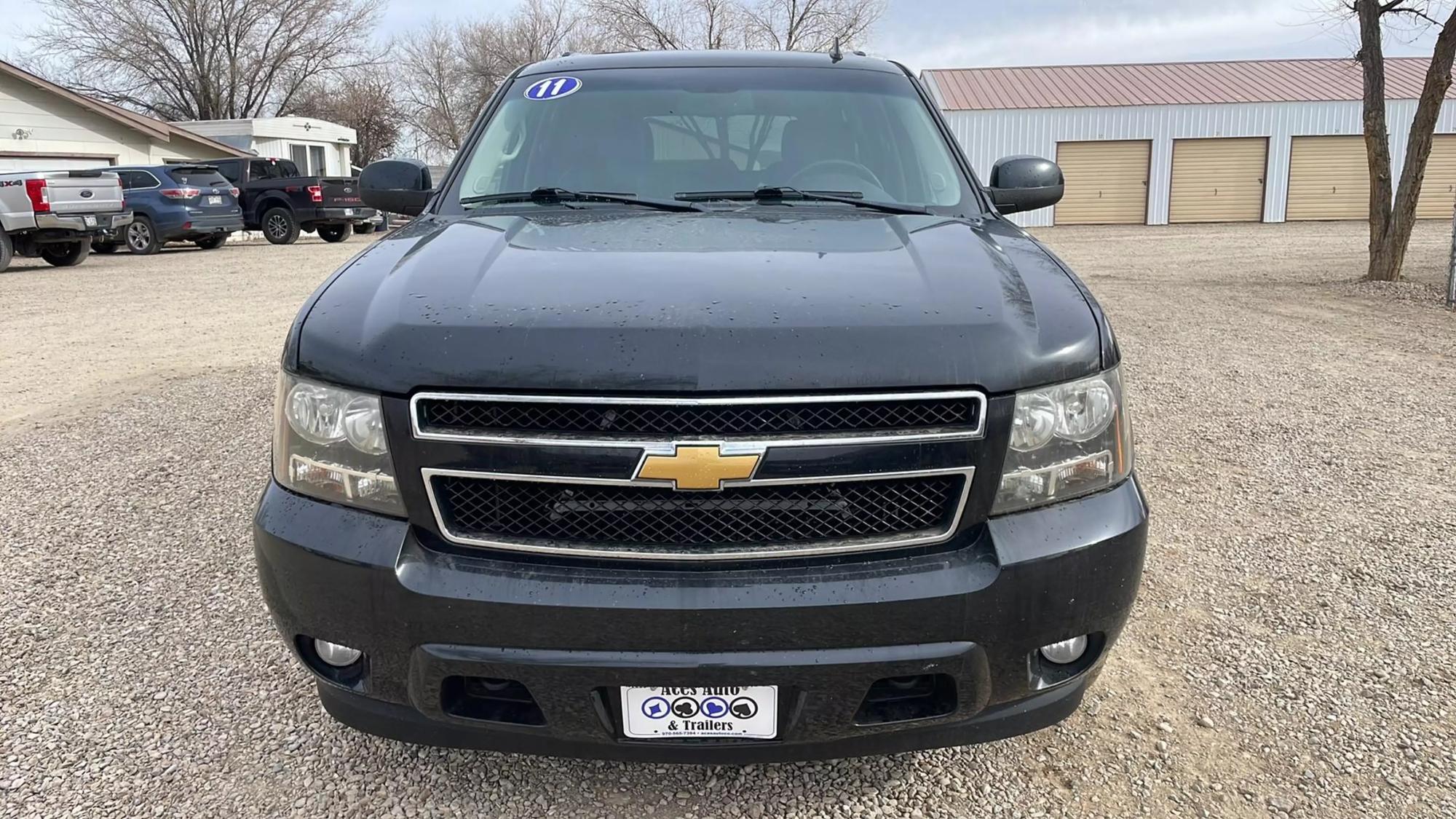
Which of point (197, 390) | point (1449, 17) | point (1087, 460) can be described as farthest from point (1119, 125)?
point (1087, 460)

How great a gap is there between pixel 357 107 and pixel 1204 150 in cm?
3607

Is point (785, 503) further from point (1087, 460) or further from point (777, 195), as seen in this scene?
point (777, 195)

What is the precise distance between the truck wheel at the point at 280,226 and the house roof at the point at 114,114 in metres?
6.40

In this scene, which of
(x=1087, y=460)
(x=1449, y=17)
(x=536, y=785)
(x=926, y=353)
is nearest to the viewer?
(x=926, y=353)

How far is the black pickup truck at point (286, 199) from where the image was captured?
2050 cm

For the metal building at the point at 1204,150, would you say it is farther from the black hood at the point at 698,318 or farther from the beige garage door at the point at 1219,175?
the black hood at the point at 698,318

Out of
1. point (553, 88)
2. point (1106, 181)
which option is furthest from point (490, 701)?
point (1106, 181)

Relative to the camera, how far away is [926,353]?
1.80 meters

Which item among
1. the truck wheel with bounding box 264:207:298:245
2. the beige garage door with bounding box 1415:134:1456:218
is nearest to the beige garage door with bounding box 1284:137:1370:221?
the beige garage door with bounding box 1415:134:1456:218

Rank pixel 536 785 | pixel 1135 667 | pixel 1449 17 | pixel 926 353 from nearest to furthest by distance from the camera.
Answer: pixel 926 353 → pixel 536 785 → pixel 1135 667 → pixel 1449 17

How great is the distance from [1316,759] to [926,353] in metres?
1.57

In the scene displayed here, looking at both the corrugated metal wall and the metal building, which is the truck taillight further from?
the metal building

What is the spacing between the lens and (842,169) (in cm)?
310

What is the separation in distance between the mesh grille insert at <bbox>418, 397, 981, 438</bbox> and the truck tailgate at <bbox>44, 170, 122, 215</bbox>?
15727 millimetres
